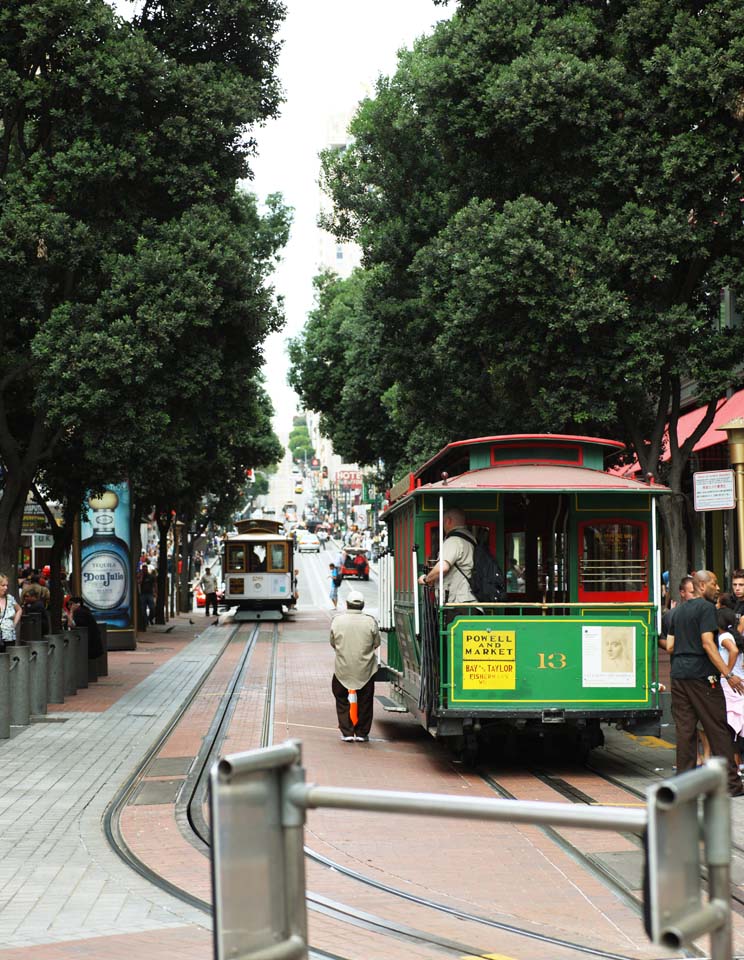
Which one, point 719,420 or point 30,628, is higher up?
point 719,420

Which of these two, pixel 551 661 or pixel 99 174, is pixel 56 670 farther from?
Result: pixel 551 661

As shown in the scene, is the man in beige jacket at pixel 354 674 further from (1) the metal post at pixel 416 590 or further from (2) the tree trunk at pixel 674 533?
(2) the tree trunk at pixel 674 533

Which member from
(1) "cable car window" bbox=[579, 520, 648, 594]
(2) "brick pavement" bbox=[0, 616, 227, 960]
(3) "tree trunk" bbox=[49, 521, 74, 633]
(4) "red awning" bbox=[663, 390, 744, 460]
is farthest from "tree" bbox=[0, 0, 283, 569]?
(1) "cable car window" bbox=[579, 520, 648, 594]

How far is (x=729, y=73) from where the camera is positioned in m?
18.8

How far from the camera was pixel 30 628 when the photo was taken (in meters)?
20.1

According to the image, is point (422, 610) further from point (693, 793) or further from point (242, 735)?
point (693, 793)

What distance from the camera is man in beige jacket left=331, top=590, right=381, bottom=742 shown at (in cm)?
1572

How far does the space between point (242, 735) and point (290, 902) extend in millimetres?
13368

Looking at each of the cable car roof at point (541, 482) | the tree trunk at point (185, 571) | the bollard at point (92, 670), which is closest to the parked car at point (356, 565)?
the tree trunk at point (185, 571)

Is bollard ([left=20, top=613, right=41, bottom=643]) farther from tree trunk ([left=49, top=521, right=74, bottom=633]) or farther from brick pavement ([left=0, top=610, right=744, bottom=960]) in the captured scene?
tree trunk ([left=49, top=521, right=74, bottom=633])

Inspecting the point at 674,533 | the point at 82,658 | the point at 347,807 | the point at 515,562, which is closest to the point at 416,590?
the point at 515,562

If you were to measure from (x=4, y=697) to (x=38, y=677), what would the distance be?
2591mm

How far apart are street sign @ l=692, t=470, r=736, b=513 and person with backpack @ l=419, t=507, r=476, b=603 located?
9.01 ft

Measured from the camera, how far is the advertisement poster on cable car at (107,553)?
1280 inches
